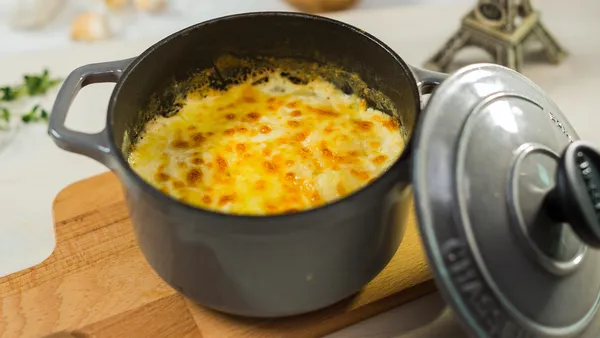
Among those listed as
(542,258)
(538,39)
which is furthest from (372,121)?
(538,39)

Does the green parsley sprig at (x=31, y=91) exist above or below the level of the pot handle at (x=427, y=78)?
above

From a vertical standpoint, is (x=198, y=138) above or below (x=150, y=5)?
below

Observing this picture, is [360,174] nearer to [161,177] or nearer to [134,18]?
[161,177]

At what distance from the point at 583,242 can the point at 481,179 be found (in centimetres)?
15

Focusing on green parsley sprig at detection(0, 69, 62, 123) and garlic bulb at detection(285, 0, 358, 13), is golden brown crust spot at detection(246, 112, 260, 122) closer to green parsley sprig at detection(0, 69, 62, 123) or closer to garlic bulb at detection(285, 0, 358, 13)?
green parsley sprig at detection(0, 69, 62, 123)

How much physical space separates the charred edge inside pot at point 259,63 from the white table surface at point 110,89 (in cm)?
31

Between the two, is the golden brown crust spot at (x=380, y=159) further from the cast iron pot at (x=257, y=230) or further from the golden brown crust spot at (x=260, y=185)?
the golden brown crust spot at (x=260, y=185)

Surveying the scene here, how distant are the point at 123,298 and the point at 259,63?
0.48 meters

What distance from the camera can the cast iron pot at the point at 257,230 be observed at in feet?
A: 2.49

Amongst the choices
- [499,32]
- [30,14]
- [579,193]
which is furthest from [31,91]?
[579,193]

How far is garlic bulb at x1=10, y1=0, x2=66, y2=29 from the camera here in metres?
1.98

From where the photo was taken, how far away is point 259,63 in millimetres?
1197

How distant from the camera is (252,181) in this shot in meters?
0.97

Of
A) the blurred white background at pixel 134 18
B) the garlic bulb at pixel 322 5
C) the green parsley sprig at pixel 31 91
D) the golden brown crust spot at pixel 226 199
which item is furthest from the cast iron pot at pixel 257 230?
the blurred white background at pixel 134 18
